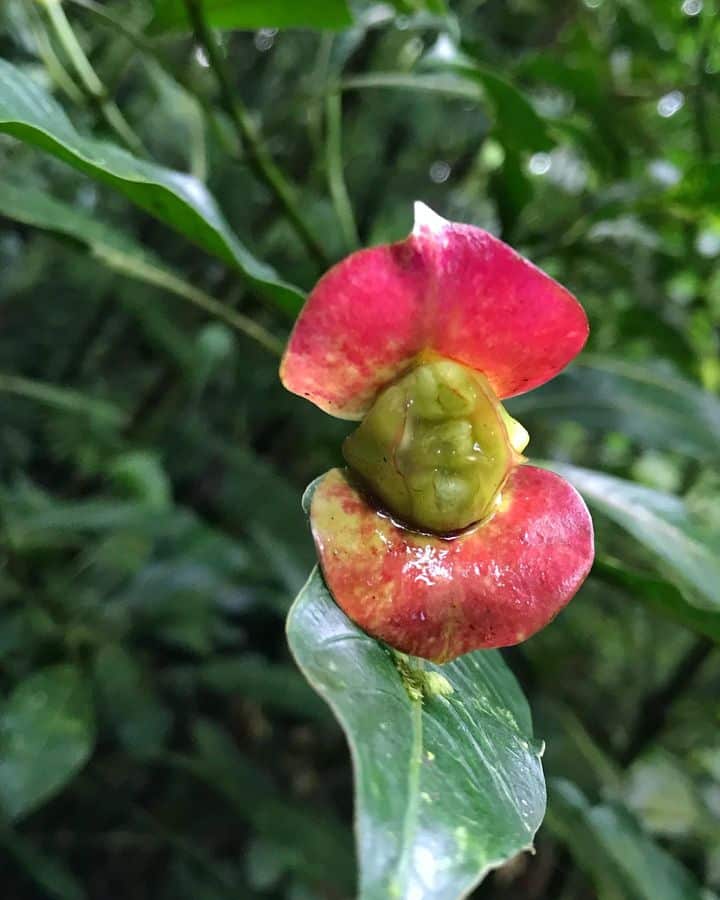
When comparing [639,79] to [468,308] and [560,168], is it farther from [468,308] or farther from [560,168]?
[468,308]

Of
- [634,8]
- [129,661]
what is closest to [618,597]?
[129,661]

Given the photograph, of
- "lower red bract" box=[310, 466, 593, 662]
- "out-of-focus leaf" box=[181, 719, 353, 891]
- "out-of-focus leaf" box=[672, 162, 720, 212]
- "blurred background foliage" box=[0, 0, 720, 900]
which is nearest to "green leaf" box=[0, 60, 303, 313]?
"blurred background foliage" box=[0, 0, 720, 900]

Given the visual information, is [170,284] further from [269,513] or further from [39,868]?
[39,868]

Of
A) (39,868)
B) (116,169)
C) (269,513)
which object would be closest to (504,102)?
(116,169)

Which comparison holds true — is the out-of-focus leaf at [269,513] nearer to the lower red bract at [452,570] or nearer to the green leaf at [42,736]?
the green leaf at [42,736]

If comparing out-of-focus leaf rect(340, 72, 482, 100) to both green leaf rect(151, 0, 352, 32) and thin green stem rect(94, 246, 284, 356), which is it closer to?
green leaf rect(151, 0, 352, 32)

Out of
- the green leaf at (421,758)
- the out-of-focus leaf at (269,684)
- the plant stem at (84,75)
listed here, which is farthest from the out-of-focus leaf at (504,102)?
the out-of-focus leaf at (269,684)
